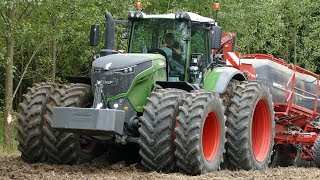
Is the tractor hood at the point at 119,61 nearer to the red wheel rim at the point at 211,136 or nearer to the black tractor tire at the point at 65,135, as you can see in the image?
the black tractor tire at the point at 65,135

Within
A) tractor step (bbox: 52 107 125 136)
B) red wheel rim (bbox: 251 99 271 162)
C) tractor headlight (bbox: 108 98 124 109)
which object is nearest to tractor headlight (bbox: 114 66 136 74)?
tractor headlight (bbox: 108 98 124 109)

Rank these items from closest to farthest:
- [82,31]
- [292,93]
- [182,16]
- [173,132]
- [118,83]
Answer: [173,132], [118,83], [182,16], [292,93], [82,31]

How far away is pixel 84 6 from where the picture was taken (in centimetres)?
2184

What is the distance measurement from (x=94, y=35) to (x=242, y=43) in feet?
57.9

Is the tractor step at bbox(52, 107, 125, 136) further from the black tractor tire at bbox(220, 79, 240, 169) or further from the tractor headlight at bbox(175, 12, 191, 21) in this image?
the black tractor tire at bbox(220, 79, 240, 169)

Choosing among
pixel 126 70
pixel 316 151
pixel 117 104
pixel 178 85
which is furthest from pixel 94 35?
pixel 316 151

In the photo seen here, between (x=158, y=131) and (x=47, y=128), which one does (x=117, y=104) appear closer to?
(x=158, y=131)

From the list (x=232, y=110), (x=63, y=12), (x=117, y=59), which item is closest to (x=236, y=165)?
(x=232, y=110)

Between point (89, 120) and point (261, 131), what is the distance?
4160 millimetres

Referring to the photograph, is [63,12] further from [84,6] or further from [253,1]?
[253,1]

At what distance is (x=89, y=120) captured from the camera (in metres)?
10.3

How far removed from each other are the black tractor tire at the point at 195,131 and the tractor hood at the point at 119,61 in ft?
3.14

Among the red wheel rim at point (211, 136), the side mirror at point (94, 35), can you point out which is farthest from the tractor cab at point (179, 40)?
the red wheel rim at point (211, 136)

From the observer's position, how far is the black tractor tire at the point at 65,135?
37.9ft
